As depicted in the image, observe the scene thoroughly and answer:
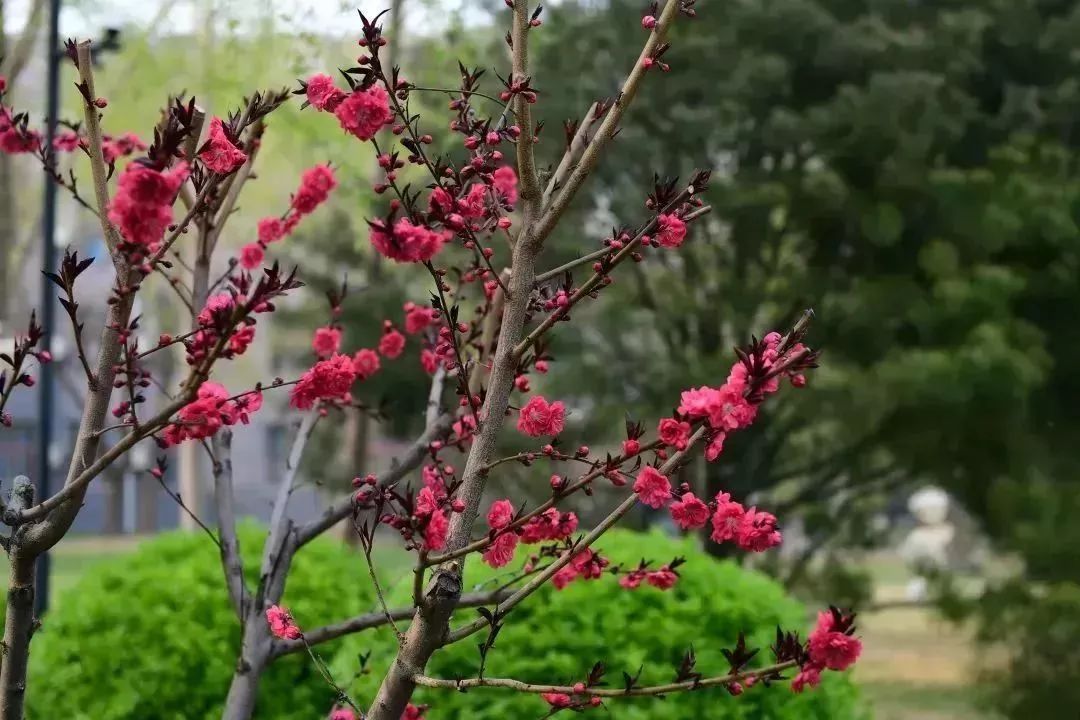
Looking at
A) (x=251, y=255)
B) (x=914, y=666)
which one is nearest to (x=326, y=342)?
(x=251, y=255)

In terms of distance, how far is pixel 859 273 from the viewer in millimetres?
9266

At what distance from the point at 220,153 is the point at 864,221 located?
711cm

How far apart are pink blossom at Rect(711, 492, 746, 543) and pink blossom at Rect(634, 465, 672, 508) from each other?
151mm

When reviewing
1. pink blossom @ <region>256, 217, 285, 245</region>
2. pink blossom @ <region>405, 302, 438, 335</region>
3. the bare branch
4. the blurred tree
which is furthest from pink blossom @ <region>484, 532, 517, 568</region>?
the blurred tree

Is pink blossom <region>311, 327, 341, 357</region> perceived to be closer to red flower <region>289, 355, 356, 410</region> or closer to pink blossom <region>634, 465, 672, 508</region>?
red flower <region>289, 355, 356, 410</region>

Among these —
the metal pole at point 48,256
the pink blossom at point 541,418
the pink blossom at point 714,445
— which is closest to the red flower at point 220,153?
the pink blossom at point 541,418

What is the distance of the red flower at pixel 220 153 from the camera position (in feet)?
7.11

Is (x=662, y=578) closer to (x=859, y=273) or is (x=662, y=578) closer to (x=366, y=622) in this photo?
(x=366, y=622)

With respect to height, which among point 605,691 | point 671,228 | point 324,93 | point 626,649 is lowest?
point 605,691

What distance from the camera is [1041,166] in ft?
28.5

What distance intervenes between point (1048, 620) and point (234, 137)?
6500mm

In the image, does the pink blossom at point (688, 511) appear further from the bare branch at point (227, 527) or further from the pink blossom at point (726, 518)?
the bare branch at point (227, 527)

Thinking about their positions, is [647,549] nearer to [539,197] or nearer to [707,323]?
[539,197]

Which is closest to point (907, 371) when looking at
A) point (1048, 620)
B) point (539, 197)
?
point (1048, 620)
